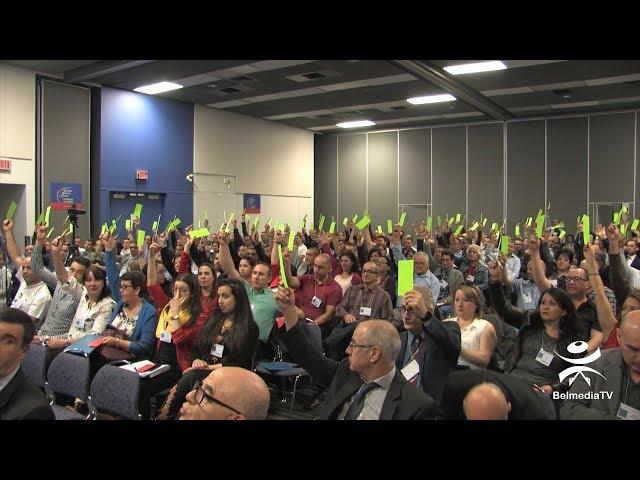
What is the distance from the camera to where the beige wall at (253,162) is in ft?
45.3

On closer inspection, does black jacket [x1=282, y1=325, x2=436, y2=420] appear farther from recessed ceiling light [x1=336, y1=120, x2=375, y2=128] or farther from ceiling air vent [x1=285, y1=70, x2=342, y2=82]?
recessed ceiling light [x1=336, y1=120, x2=375, y2=128]

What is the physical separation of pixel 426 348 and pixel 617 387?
92 cm

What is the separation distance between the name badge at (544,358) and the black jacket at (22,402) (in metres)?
2.68

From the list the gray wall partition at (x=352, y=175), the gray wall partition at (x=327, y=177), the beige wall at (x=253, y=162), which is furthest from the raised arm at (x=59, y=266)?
the gray wall partition at (x=327, y=177)

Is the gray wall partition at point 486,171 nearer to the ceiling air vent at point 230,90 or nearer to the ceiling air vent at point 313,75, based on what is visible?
the ceiling air vent at point 313,75

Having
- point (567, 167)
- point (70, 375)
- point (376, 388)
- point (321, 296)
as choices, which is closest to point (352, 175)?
point (567, 167)

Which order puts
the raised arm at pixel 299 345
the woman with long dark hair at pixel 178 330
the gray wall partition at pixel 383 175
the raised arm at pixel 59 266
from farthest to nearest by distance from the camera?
the gray wall partition at pixel 383 175
the raised arm at pixel 59 266
the woman with long dark hair at pixel 178 330
the raised arm at pixel 299 345

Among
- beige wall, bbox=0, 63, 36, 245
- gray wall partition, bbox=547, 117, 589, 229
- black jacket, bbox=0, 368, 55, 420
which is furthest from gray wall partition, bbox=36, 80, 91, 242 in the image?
gray wall partition, bbox=547, 117, 589, 229

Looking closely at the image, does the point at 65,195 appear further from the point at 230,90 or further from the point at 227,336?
the point at 227,336

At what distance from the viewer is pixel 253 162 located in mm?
15258

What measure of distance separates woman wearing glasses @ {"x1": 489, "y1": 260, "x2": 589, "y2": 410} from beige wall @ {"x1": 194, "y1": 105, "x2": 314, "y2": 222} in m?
11.3

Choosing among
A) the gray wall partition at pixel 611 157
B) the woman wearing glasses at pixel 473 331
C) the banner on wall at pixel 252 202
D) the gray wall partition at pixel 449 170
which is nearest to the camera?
the woman wearing glasses at pixel 473 331

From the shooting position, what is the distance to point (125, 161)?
11836 mm
